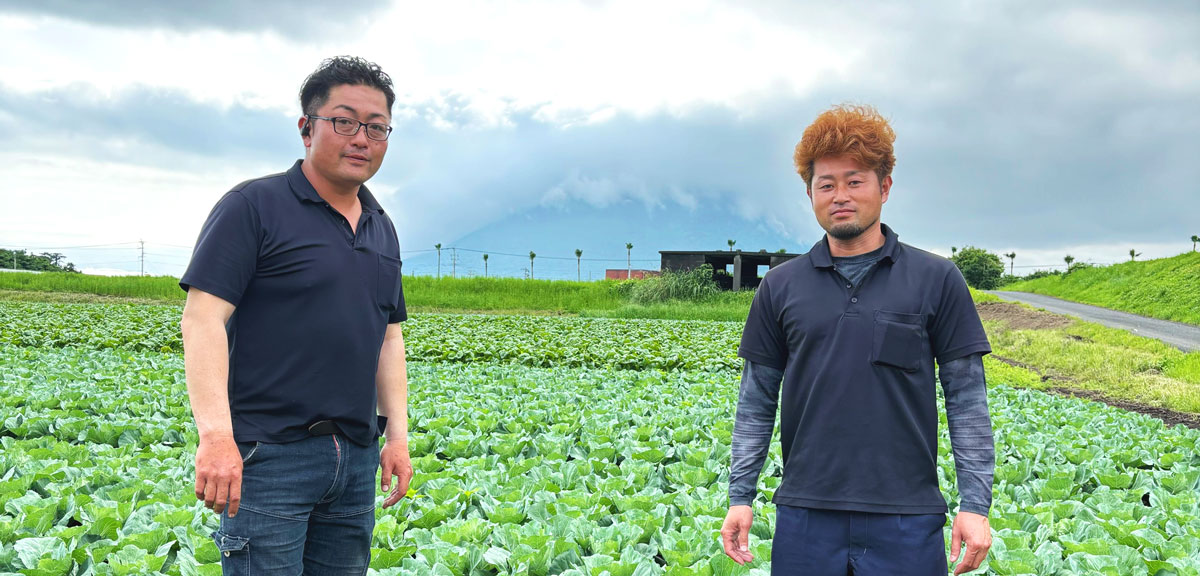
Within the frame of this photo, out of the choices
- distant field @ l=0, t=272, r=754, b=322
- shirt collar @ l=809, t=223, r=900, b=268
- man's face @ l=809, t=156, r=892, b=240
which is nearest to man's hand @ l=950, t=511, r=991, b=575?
shirt collar @ l=809, t=223, r=900, b=268

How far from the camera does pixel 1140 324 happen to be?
25.9 metres

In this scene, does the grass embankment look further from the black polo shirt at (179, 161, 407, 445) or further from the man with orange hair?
the black polo shirt at (179, 161, 407, 445)

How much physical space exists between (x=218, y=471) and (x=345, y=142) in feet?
3.32

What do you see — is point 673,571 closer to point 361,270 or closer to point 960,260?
point 361,270

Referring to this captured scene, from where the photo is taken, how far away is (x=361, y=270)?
2.34 m

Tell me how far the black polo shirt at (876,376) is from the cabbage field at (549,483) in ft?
4.08

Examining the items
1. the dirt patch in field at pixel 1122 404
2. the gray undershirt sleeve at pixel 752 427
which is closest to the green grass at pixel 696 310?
the dirt patch in field at pixel 1122 404

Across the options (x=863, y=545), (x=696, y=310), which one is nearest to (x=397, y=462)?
(x=863, y=545)

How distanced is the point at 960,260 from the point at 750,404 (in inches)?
3195

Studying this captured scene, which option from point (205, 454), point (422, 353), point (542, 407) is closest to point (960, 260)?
point (422, 353)

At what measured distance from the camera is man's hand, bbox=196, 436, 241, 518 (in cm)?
200

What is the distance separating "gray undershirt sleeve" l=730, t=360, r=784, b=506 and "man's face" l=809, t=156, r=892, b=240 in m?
0.51

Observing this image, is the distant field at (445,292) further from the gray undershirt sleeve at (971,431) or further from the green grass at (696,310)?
the gray undershirt sleeve at (971,431)

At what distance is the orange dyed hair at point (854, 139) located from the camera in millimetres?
2229
